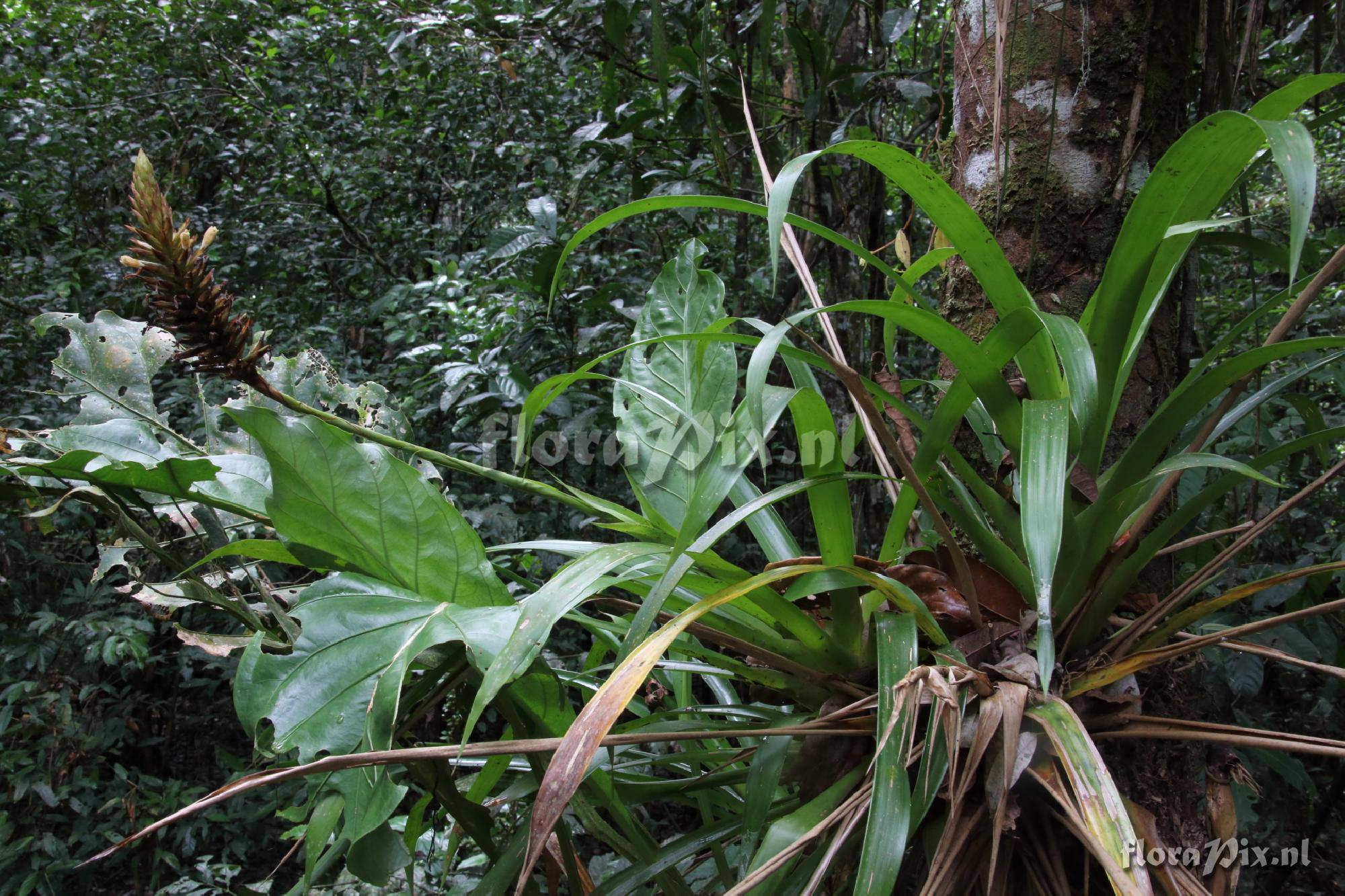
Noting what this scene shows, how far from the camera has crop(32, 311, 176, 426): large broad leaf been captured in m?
0.68

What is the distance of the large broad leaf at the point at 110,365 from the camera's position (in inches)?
26.8

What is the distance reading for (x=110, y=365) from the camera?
693mm

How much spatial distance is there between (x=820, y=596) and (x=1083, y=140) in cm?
46

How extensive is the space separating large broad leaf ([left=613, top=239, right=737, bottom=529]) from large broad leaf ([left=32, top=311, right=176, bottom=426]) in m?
0.40

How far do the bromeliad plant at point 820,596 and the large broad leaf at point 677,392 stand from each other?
0.12ft

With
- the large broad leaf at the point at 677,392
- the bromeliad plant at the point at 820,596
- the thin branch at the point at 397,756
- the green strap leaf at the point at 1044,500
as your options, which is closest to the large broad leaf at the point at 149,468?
the bromeliad plant at the point at 820,596

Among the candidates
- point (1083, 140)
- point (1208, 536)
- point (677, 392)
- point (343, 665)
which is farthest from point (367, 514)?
point (1083, 140)

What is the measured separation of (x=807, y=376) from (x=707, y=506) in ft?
0.58

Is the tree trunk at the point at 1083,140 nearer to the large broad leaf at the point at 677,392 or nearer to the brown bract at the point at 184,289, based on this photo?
the large broad leaf at the point at 677,392

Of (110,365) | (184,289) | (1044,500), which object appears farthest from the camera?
(110,365)

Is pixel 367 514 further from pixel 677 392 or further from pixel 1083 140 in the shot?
pixel 1083 140

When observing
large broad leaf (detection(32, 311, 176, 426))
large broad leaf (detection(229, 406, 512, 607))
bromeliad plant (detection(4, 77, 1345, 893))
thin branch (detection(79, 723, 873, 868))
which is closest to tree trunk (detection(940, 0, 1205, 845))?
bromeliad plant (detection(4, 77, 1345, 893))

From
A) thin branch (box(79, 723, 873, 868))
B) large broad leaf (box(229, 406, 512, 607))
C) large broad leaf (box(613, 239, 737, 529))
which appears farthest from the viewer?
large broad leaf (box(613, 239, 737, 529))

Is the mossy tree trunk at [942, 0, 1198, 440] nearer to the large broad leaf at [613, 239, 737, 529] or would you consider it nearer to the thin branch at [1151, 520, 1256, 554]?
the thin branch at [1151, 520, 1256, 554]
